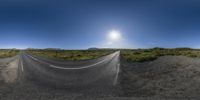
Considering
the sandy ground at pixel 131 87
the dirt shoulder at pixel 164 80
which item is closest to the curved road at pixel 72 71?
the sandy ground at pixel 131 87

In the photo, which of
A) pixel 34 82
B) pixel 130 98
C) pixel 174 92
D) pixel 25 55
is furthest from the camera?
pixel 25 55

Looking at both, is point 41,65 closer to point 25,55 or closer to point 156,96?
point 25,55

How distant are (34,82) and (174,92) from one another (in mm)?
10842

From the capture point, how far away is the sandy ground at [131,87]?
52.8ft

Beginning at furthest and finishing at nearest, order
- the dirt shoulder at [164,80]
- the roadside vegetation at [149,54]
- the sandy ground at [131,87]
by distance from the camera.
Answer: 1. the roadside vegetation at [149,54]
2. the dirt shoulder at [164,80]
3. the sandy ground at [131,87]

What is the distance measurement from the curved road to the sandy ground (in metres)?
0.73

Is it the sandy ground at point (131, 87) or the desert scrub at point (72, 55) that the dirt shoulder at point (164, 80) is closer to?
the sandy ground at point (131, 87)

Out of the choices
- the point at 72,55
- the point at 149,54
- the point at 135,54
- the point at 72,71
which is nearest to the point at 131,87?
the point at 72,71

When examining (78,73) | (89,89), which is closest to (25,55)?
(78,73)

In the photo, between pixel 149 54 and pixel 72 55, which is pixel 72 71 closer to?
pixel 149 54

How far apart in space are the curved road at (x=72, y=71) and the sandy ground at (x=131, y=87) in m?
0.73

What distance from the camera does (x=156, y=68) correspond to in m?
25.5

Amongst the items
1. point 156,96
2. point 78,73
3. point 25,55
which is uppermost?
point 25,55

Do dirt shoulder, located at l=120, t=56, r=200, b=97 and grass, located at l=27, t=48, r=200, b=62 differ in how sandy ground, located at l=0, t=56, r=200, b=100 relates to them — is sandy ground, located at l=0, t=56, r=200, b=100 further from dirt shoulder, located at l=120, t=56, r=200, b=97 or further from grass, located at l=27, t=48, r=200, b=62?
grass, located at l=27, t=48, r=200, b=62
